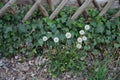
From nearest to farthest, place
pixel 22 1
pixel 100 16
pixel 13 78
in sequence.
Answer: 1. pixel 13 78
2. pixel 100 16
3. pixel 22 1

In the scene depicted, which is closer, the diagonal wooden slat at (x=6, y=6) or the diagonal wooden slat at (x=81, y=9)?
the diagonal wooden slat at (x=6, y=6)

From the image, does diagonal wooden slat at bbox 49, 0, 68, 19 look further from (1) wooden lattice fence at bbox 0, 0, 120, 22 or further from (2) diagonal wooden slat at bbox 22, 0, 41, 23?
(2) diagonal wooden slat at bbox 22, 0, 41, 23

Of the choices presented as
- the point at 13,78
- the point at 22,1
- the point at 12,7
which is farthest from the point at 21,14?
the point at 13,78

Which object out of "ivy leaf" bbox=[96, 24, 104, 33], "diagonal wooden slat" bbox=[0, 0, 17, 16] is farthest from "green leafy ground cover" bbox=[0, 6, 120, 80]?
"diagonal wooden slat" bbox=[0, 0, 17, 16]

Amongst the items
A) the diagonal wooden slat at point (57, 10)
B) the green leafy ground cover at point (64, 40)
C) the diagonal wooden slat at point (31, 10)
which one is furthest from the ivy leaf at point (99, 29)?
the diagonal wooden slat at point (31, 10)

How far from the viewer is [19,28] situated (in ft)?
11.1

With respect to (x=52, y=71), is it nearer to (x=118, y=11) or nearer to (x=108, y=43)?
(x=108, y=43)

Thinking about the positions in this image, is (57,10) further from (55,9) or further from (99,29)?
(99,29)

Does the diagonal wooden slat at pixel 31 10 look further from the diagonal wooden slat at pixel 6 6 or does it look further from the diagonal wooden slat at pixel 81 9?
the diagonal wooden slat at pixel 81 9

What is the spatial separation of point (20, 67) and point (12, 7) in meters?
0.58

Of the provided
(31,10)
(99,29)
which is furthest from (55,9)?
(99,29)

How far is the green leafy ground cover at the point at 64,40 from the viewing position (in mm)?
3326

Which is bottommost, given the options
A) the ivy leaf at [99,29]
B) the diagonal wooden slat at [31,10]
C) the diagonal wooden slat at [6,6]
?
the ivy leaf at [99,29]

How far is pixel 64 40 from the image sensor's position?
339 centimetres
